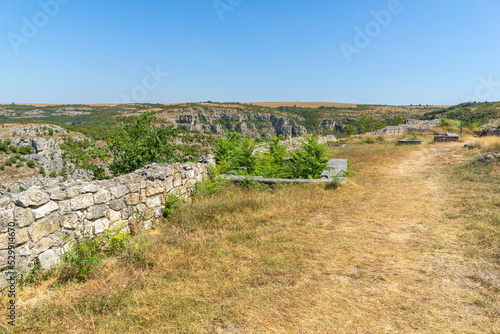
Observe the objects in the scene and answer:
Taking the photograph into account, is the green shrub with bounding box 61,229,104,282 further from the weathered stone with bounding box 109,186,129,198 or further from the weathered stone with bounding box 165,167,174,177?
the weathered stone with bounding box 165,167,174,177

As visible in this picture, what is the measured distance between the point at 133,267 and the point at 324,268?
7.96 feet

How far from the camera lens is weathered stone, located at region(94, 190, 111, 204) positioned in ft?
13.0

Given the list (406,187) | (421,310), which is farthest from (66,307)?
(406,187)

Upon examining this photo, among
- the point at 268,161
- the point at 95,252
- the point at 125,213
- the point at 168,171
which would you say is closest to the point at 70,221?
→ the point at 95,252

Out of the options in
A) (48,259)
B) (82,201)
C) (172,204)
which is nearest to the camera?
(48,259)

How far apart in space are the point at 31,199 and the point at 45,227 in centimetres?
39

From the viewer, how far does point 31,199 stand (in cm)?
316

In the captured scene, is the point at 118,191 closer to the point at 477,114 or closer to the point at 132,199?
the point at 132,199

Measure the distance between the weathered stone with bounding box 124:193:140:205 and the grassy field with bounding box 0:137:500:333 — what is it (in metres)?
0.64

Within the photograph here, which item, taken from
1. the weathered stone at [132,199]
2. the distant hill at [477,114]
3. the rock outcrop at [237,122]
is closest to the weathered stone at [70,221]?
the weathered stone at [132,199]

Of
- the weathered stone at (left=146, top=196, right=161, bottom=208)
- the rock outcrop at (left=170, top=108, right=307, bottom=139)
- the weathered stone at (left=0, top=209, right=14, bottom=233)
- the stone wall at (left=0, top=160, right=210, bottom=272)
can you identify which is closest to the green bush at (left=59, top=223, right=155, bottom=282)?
the stone wall at (left=0, top=160, right=210, bottom=272)

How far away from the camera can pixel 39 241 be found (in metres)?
3.20

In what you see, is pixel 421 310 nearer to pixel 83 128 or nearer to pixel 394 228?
pixel 394 228

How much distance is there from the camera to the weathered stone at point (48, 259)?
10.5 feet
